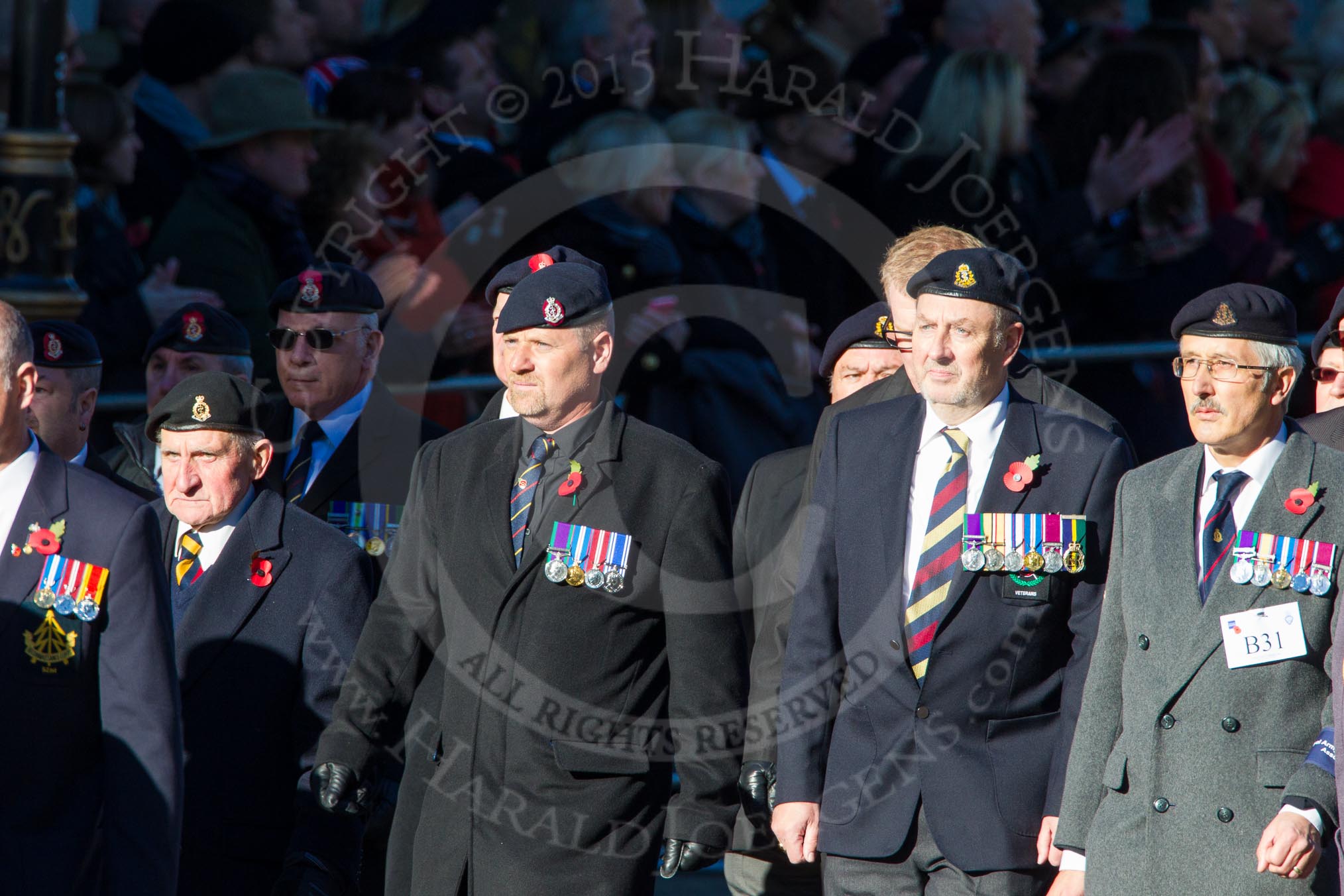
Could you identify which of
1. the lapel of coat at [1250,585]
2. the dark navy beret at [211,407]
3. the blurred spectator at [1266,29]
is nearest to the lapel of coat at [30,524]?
the dark navy beret at [211,407]

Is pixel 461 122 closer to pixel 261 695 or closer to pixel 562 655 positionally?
pixel 261 695

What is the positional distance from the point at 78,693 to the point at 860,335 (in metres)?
2.72

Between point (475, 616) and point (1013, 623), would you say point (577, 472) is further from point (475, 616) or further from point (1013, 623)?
point (1013, 623)

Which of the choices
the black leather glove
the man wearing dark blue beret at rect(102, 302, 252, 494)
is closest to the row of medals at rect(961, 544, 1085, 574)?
the black leather glove

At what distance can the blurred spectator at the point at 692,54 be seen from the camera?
25.7ft

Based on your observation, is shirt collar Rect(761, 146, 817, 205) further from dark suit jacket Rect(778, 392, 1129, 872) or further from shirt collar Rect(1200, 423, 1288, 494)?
shirt collar Rect(1200, 423, 1288, 494)

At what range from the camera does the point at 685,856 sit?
401 cm

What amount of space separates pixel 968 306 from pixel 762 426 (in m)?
3.39

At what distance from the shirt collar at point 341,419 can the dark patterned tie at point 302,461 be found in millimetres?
→ 17

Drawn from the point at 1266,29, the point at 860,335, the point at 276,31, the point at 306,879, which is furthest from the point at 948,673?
the point at 1266,29

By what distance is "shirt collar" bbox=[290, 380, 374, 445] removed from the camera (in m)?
5.55

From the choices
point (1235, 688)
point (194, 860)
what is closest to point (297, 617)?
point (194, 860)

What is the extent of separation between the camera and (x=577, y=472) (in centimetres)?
428

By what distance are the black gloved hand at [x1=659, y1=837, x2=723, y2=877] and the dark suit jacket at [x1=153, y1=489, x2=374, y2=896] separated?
827mm
